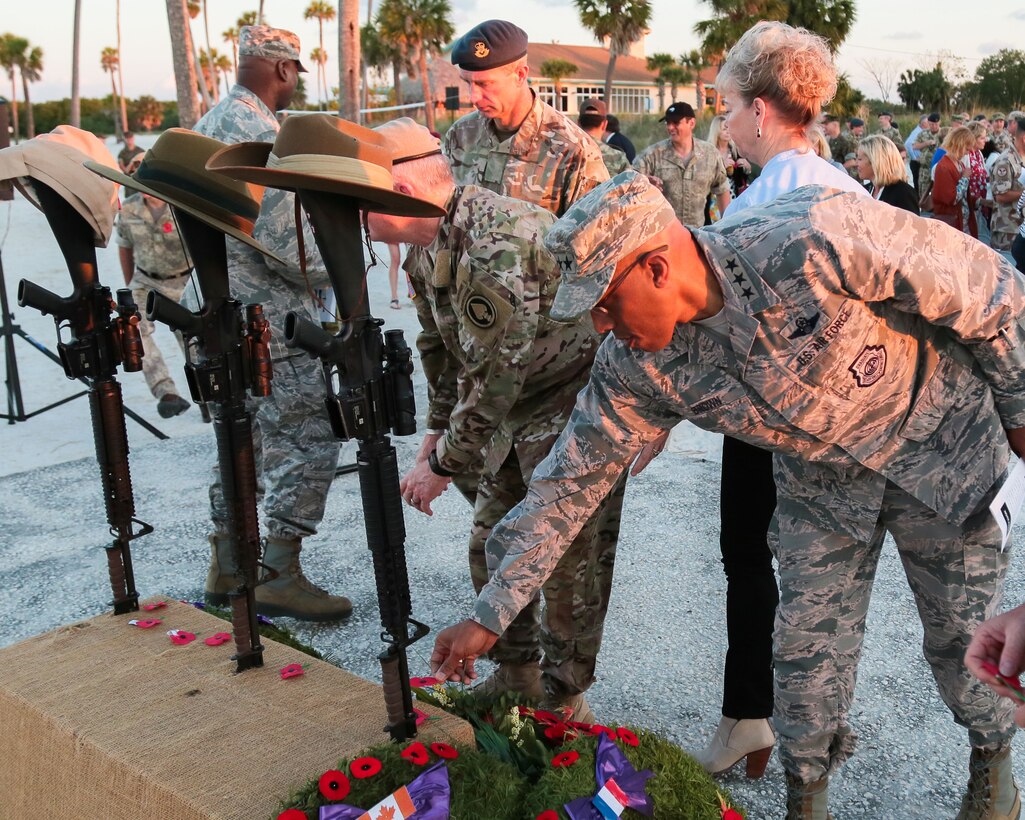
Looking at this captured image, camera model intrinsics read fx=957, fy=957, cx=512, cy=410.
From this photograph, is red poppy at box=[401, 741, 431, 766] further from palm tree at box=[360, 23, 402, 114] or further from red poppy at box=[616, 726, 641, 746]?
palm tree at box=[360, 23, 402, 114]

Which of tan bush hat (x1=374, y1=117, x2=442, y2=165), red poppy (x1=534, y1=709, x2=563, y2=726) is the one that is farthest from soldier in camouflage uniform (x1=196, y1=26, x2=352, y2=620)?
red poppy (x1=534, y1=709, x2=563, y2=726)

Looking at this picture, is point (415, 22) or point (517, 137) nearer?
point (517, 137)

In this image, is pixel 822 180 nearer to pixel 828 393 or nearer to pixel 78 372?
pixel 828 393

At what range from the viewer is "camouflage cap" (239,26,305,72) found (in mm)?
4090

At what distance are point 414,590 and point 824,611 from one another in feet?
7.30

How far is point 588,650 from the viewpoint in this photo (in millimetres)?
2965

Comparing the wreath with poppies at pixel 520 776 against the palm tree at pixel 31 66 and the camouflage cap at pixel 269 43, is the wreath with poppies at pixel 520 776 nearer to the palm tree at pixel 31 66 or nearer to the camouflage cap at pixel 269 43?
the camouflage cap at pixel 269 43

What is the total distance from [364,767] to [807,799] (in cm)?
112

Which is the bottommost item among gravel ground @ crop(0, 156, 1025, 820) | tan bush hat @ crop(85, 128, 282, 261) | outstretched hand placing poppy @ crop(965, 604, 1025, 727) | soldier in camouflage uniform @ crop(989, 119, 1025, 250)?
gravel ground @ crop(0, 156, 1025, 820)

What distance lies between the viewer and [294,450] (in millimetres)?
3973

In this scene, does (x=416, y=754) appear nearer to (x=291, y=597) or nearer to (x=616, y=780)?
(x=616, y=780)

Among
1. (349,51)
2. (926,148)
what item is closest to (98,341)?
(349,51)

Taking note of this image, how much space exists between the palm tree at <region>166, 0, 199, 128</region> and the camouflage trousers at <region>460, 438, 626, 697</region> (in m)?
10.4

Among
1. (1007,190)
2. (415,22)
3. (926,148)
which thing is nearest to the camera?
(1007,190)
